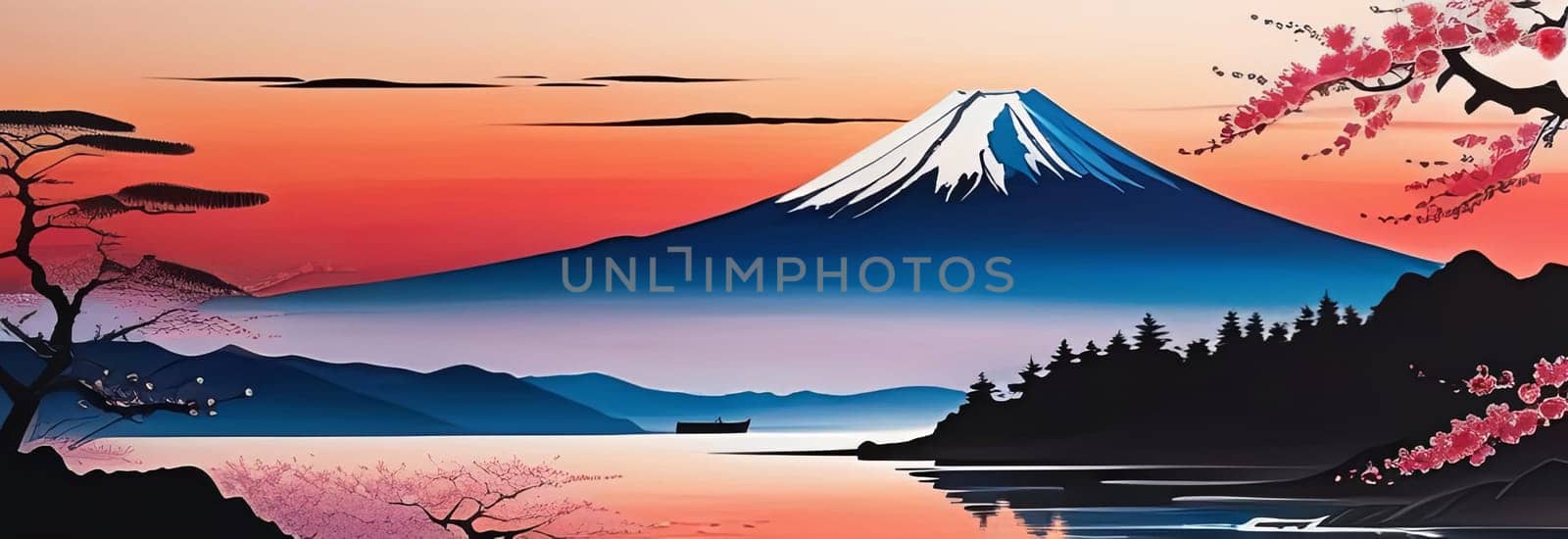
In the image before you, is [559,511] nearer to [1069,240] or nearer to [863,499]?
[863,499]

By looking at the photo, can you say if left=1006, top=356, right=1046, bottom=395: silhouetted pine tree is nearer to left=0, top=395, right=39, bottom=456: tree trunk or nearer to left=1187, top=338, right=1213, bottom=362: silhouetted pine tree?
left=1187, top=338, right=1213, bottom=362: silhouetted pine tree

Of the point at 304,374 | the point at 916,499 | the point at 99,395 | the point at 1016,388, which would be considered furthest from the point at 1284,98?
the point at 99,395

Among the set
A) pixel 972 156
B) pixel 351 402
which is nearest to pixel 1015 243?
pixel 972 156

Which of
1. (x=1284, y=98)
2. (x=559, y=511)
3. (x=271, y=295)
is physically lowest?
(x=559, y=511)

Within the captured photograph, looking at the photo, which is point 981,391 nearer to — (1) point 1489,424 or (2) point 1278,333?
(2) point 1278,333

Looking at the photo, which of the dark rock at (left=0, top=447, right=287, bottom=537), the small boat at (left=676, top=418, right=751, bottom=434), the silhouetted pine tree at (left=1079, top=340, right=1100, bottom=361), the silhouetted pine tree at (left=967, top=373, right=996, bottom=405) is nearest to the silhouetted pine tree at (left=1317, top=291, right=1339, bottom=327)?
the silhouetted pine tree at (left=1079, top=340, right=1100, bottom=361)

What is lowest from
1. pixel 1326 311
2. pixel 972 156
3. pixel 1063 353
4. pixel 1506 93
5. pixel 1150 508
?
pixel 1150 508
